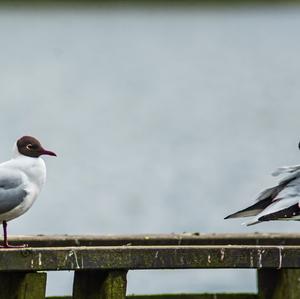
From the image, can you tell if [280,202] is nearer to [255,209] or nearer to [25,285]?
[255,209]

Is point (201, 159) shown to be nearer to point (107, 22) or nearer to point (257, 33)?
point (257, 33)

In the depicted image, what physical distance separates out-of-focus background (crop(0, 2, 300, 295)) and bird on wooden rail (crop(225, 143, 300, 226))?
1.39ft

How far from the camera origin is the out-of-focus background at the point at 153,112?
14164mm

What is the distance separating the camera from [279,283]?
508 centimetres

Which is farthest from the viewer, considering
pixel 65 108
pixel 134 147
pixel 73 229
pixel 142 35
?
pixel 142 35

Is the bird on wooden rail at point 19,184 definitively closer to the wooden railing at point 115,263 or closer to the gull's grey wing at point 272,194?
the wooden railing at point 115,263

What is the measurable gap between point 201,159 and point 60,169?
2140 mm

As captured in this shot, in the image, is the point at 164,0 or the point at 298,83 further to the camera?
the point at 164,0

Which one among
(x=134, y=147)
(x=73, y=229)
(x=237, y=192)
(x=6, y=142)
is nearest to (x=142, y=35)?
(x=134, y=147)

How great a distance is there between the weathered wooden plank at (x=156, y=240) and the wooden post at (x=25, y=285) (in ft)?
1.98

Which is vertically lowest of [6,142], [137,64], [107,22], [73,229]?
[73,229]

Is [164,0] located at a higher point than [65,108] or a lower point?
higher

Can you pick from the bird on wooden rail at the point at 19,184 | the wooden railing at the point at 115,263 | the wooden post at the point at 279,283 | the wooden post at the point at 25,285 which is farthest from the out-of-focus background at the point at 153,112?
the wooden post at the point at 25,285

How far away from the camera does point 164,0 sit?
39.8 metres
